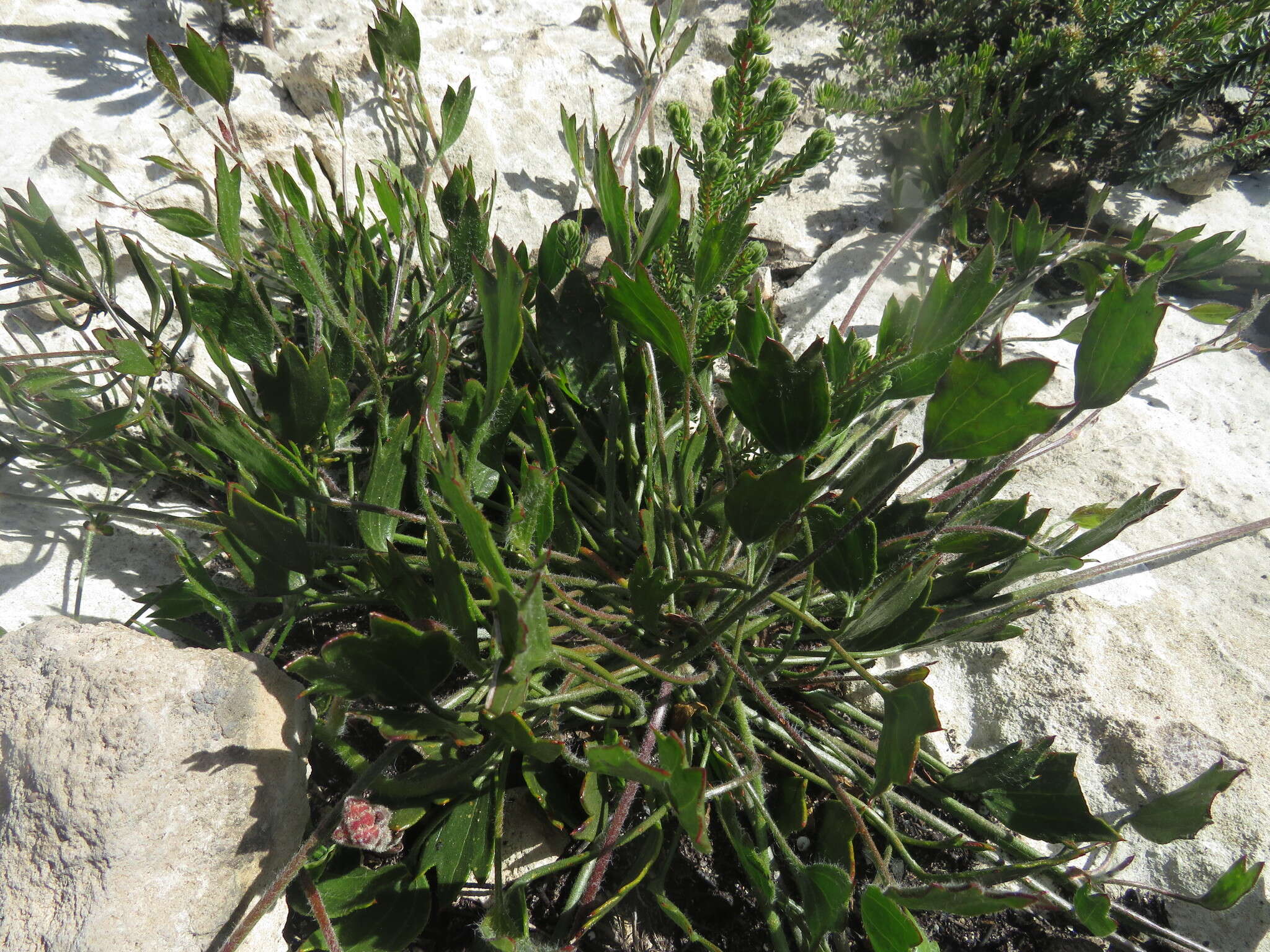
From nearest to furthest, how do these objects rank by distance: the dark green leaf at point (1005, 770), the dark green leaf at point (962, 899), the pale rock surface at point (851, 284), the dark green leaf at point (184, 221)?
the dark green leaf at point (962, 899) < the dark green leaf at point (1005, 770) < the dark green leaf at point (184, 221) < the pale rock surface at point (851, 284)

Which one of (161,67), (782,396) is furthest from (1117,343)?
(161,67)

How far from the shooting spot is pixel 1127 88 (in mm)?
1845

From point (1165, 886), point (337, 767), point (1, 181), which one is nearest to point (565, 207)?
point (1, 181)

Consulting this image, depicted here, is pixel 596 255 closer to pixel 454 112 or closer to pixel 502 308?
pixel 454 112

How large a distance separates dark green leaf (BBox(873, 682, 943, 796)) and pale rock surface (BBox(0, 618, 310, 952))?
74 centimetres

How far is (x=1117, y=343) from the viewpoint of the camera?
0.75 meters

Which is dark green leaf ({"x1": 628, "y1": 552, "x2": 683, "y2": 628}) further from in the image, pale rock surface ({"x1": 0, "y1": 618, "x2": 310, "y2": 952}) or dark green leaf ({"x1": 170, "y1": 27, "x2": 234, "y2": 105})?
dark green leaf ({"x1": 170, "y1": 27, "x2": 234, "y2": 105})

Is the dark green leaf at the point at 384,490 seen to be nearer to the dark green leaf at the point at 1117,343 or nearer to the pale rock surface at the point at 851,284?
the dark green leaf at the point at 1117,343

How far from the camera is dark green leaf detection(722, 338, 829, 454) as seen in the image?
805 millimetres

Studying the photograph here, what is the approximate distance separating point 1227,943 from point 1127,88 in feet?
6.00

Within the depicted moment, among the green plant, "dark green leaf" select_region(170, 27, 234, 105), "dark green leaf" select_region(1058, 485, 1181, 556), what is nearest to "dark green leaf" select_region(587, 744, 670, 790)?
"dark green leaf" select_region(1058, 485, 1181, 556)

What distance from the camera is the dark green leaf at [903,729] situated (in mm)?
738

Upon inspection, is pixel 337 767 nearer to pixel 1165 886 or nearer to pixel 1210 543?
pixel 1165 886

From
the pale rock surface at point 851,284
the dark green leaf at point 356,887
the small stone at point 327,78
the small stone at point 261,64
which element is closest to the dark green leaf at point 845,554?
the dark green leaf at point 356,887
